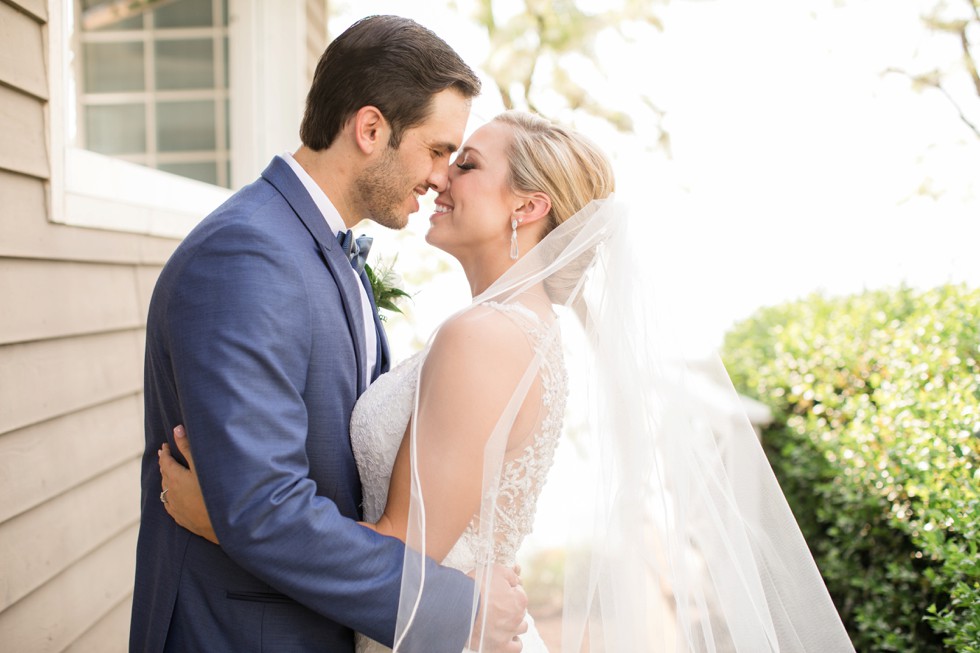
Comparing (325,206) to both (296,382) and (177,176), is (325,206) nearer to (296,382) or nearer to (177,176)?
(296,382)

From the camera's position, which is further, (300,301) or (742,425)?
(742,425)

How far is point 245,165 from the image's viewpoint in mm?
4938

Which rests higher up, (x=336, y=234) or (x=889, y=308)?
(x=336, y=234)

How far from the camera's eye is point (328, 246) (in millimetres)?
1985

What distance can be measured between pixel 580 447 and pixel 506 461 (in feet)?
0.76

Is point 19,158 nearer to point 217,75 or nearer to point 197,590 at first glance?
point 197,590

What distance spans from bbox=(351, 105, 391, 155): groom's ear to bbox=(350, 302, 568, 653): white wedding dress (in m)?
0.52

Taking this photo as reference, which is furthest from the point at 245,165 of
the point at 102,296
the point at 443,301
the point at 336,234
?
the point at 336,234

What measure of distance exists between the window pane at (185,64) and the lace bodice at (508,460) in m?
3.64

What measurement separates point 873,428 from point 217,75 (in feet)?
13.1

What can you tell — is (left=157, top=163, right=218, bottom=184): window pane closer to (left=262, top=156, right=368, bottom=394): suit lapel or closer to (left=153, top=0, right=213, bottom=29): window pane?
(left=153, top=0, right=213, bottom=29): window pane

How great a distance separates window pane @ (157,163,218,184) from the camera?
5.06m

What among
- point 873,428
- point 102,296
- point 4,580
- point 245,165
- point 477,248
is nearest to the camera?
point 4,580

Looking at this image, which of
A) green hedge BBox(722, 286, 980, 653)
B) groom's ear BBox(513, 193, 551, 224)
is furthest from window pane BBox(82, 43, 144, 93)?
green hedge BBox(722, 286, 980, 653)
